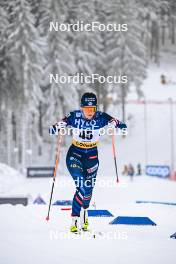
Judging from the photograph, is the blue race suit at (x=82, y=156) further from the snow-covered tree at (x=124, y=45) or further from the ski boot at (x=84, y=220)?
the snow-covered tree at (x=124, y=45)

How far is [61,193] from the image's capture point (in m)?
23.2

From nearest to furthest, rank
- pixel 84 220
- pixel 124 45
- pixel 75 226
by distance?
1. pixel 75 226
2. pixel 84 220
3. pixel 124 45

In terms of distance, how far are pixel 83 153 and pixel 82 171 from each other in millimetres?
253

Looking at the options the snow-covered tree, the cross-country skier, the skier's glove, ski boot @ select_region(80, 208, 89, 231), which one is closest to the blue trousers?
the cross-country skier

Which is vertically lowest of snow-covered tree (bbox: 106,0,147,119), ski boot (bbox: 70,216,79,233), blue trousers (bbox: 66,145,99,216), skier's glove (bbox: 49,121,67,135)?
ski boot (bbox: 70,216,79,233)

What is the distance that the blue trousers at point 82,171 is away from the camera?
318 inches

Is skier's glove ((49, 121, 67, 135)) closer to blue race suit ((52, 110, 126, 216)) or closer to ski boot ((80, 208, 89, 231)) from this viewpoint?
blue race suit ((52, 110, 126, 216))

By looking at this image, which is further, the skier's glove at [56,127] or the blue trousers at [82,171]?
the skier's glove at [56,127]

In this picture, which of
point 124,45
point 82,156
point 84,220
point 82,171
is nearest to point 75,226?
point 84,220

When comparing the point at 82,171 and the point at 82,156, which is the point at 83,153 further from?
the point at 82,171

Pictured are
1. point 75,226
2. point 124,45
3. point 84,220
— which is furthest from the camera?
point 124,45

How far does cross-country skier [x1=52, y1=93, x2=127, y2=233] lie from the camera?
810 centimetres

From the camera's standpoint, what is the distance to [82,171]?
Result: 8102mm

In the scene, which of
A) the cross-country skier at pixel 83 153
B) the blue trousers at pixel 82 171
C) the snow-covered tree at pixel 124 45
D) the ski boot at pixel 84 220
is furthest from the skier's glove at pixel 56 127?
the snow-covered tree at pixel 124 45
